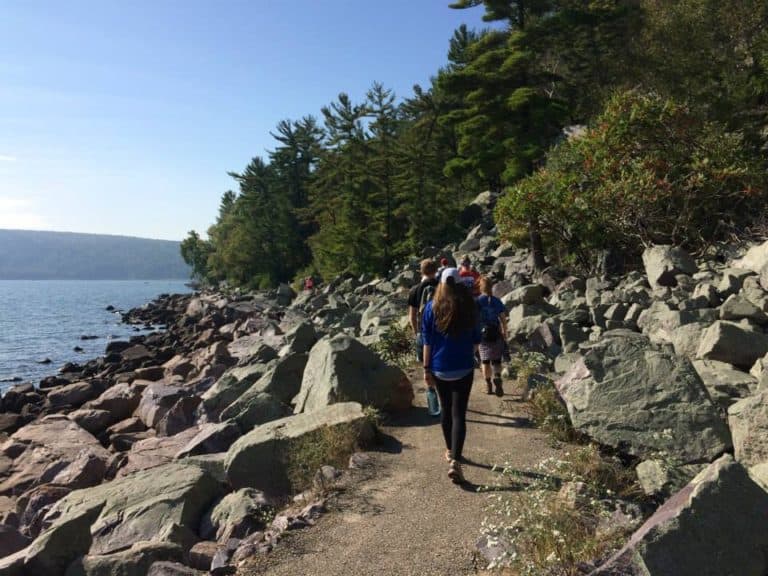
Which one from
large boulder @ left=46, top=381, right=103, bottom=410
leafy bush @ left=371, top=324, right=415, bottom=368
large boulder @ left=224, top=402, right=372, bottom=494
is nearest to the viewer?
large boulder @ left=224, top=402, right=372, bottom=494

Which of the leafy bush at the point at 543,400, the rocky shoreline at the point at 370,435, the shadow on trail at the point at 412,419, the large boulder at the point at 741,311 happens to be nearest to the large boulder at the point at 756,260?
the rocky shoreline at the point at 370,435

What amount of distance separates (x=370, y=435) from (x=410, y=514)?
213 centimetres

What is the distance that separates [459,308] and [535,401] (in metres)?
2.97

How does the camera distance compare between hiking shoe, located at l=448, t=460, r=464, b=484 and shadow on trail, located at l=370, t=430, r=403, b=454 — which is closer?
hiking shoe, located at l=448, t=460, r=464, b=484

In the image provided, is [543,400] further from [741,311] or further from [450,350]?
[741,311]

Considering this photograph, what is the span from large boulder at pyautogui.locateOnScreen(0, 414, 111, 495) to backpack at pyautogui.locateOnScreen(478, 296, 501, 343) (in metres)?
8.33

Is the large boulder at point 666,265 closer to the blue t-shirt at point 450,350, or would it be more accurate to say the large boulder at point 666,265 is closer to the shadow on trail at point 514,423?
the shadow on trail at point 514,423

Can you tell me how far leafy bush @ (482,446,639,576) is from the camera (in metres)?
4.22

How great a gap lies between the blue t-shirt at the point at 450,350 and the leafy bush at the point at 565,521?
1.25 metres

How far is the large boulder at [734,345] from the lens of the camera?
28.3ft

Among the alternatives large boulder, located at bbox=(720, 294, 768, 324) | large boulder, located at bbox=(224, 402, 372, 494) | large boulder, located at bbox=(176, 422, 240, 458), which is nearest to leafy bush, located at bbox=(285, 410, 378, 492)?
large boulder, located at bbox=(224, 402, 372, 494)

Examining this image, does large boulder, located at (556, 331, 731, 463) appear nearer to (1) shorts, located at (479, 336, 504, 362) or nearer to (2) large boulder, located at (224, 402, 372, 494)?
(1) shorts, located at (479, 336, 504, 362)

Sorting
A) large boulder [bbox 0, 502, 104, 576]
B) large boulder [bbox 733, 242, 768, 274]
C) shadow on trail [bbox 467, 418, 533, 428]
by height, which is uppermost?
large boulder [bbox 733, 242, 768, 274]

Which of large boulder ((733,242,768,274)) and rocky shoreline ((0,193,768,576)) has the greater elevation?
large boulder ((733,242,768,274))
